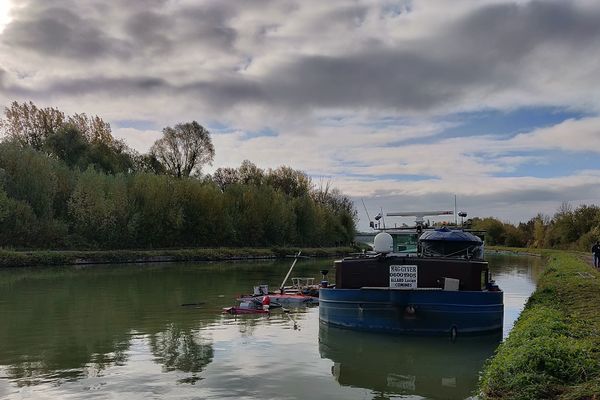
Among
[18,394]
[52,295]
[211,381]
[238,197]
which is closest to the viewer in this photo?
[18,394]

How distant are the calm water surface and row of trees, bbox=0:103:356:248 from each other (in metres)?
33.1

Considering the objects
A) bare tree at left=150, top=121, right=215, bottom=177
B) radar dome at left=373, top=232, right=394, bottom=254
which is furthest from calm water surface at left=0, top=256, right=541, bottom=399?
bare tree at left=150, top=121, right=215, bottom=177

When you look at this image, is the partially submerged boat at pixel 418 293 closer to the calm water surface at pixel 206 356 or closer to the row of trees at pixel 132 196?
the calm water surface at pixel 206 356

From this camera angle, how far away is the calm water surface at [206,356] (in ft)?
38.8

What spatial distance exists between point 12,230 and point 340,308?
4369 cm

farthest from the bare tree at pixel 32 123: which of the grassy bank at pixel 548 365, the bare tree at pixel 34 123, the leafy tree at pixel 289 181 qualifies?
the grassy bank at pixel 548 365

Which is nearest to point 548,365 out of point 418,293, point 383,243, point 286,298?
point 418,293

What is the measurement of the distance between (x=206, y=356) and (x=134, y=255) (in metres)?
47.0

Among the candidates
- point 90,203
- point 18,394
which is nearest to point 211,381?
point 18,394

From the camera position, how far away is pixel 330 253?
88.1 m

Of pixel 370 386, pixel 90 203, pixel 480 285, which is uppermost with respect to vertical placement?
pixel 90 203

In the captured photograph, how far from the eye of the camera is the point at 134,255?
59.7 m

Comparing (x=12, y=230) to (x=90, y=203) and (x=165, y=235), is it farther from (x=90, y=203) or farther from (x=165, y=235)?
(x=165, y=235)

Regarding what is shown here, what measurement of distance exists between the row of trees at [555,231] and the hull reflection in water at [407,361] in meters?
50.9
